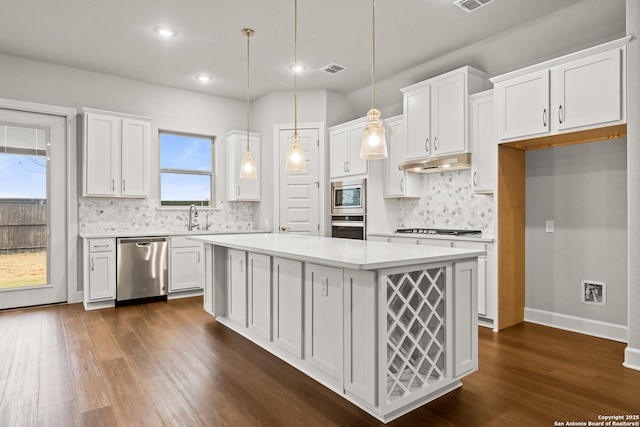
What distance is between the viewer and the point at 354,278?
2.19 metres

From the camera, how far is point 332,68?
507 cm

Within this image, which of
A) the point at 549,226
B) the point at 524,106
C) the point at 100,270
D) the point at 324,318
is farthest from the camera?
the point at 100,270

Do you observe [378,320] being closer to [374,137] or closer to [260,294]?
[374,137]

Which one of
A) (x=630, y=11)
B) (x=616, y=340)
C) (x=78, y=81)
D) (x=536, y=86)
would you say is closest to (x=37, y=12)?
(x=78, y=81)

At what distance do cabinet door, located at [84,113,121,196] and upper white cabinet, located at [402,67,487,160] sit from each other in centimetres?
379

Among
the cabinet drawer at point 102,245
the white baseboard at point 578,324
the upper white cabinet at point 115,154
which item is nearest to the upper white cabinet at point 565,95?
the white baseboard at point 578,324

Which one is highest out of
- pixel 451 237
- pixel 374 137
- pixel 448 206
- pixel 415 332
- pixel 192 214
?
pixel 374 137

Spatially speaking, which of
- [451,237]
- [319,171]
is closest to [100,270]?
[319,171]

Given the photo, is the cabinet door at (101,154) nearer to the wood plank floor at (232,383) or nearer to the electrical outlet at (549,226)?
the wood plank floor at (232,383)

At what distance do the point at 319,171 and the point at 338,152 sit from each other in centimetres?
43

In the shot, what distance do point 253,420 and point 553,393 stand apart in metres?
1.91

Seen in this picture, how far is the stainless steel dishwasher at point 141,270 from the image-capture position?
4746 mm

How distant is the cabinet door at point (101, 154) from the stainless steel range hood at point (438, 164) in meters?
3.75

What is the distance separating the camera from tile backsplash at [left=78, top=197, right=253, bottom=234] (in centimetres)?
509
